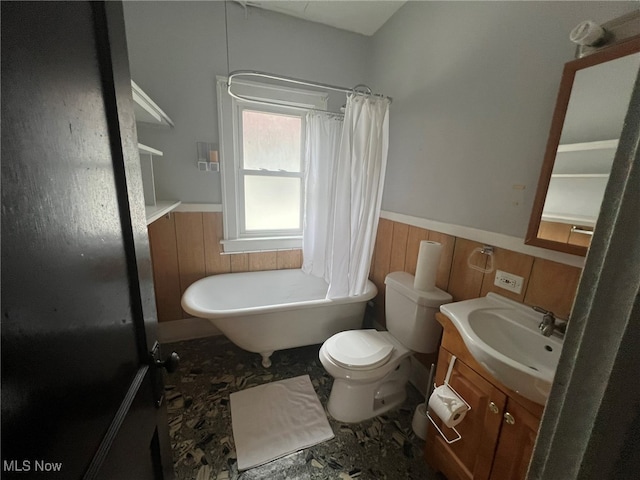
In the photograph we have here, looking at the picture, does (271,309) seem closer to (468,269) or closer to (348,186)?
(348,186)

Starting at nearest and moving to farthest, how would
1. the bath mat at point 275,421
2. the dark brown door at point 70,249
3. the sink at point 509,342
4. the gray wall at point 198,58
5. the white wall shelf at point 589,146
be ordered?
the dark brown door at point 70,249, the sink at point 509,342, the white wall shelf at point 589,146, the bath mat at point 275,421, the gray wall at point 198,58

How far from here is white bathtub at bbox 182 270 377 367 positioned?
1711 millimetres

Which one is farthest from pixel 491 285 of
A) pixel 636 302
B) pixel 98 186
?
pixel 98 186

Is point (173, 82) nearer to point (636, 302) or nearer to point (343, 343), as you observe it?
point (343, 343)

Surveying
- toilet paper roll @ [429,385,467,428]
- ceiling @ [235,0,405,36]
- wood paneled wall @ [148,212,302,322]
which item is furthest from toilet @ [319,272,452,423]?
ceiling @ [235,0,405,36]

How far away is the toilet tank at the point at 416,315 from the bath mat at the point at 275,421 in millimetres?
703

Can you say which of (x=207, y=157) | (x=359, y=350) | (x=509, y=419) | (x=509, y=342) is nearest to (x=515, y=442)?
(x=509, y=419)

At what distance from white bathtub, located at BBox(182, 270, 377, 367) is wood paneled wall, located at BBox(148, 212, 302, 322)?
5.6 inches

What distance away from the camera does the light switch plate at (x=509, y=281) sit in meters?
1.19

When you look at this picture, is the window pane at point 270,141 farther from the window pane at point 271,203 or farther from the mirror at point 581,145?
the mirror at point 581,145

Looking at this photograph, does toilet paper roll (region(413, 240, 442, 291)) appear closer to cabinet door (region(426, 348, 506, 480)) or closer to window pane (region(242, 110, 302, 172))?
cabinet door (region(426, 348, 506, 480))

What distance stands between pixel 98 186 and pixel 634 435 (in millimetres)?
918

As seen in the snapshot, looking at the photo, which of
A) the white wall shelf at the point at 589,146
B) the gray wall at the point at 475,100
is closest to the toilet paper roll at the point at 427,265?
the gray wall at the point at 475,100

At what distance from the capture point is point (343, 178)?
5.75ft
